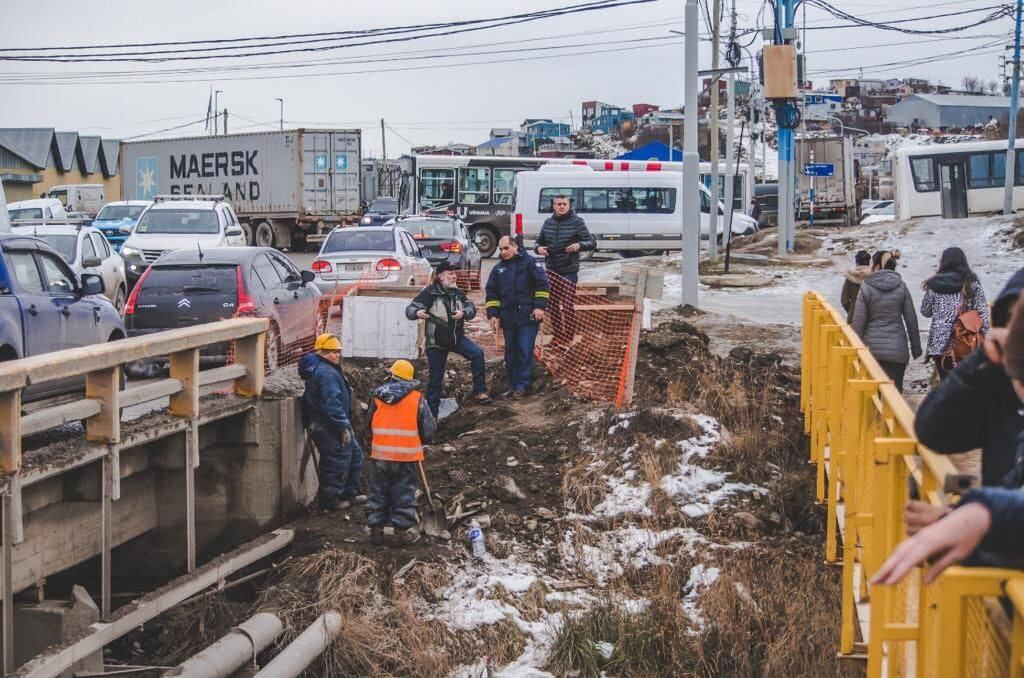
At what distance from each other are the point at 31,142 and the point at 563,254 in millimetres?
59826

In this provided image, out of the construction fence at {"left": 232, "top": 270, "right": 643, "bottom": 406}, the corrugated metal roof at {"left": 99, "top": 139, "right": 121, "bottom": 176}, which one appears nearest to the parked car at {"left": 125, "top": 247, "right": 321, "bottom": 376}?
the construction fence at {"left": 232, "top": 270, "right": 643, "bottom": 406}

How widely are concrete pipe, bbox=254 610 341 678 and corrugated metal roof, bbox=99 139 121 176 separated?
71.1 meters

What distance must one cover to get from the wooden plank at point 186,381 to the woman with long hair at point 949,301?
5657 millimetres

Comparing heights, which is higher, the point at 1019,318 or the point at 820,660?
the point at 1019,318

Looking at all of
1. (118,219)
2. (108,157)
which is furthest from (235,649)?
(108,157)

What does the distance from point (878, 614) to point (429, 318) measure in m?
7.54

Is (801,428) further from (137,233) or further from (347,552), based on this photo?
(137,233)

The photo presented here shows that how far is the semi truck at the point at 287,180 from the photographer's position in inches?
1582

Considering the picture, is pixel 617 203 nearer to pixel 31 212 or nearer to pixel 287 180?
pixel 287 180

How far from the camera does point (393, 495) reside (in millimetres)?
9219

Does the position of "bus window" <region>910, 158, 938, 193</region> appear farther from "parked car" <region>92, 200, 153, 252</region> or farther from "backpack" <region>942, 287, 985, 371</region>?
"backpack" <region>942, 287, 985, 371</region>

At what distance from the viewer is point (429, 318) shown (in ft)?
39.0

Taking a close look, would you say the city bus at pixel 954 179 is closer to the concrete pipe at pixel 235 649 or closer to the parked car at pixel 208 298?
the parked car at pixel 208 298

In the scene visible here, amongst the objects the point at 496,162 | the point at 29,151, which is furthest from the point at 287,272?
the point at 29,151
